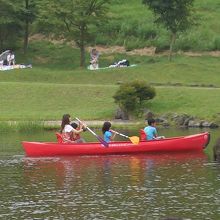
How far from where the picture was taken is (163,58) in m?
79.6

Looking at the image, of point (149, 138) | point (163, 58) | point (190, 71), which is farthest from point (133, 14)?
point (149, 138)

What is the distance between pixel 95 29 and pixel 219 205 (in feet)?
213

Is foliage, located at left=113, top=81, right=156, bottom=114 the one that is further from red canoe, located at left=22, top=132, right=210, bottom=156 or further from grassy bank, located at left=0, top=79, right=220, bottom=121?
red canoe, located at left=22, top=132, right=210, bottom=156

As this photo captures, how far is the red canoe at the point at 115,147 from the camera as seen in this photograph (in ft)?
124

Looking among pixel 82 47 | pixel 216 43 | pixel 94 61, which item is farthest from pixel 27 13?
pixel 216 43

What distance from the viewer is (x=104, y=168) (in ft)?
108

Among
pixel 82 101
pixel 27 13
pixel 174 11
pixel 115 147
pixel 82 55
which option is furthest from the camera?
pixel 27 13

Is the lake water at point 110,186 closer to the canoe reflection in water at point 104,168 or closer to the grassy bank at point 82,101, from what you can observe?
the canoe reflection in water at point 104,168

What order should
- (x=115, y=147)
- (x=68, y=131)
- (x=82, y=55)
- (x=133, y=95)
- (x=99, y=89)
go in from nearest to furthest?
(x=115, y=147) → (x=68, y=131) → (x=133, y=95) → (x=99, y=89) → (x=82, y=55)

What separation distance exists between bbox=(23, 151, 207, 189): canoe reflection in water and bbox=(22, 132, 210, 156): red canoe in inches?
16.9

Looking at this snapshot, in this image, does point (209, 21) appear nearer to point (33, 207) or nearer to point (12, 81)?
point (12, 81)

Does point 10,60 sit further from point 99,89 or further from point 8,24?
point 99,89

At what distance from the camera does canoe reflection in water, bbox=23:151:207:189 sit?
29319mm

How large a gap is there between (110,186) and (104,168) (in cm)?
512
